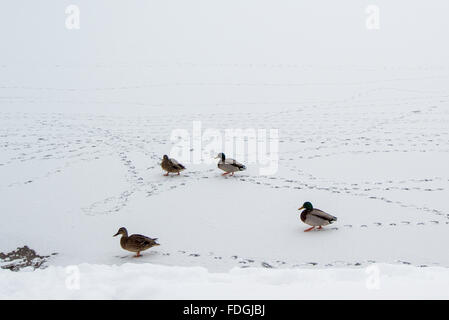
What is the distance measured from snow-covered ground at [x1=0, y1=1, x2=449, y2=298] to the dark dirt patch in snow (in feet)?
0.63

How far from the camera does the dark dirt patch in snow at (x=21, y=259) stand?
695cm

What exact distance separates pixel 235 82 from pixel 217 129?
5533 millimetres

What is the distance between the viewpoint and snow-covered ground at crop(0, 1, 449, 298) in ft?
22.1

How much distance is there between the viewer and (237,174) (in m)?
10.7

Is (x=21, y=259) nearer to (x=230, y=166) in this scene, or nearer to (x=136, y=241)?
(x=136, y=241)

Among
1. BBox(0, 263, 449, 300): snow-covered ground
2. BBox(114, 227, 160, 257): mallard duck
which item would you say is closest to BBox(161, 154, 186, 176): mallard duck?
BBox(114, 227, 160, 257): mallard duck

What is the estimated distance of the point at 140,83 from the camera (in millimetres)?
19469

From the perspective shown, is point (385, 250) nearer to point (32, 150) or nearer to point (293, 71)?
point (32, 150)

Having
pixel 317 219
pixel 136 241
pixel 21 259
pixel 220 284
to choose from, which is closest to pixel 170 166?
pixel 136 241

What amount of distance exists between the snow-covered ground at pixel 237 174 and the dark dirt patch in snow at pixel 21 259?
193mm

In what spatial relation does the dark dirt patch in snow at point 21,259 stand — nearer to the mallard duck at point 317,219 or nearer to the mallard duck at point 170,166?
the mallard duck at point 170,166

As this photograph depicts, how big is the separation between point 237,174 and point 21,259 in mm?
4822

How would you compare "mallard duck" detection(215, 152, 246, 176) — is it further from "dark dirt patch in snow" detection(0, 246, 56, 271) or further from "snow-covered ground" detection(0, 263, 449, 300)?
"snow-covered ground" detection(0, 263, 449, 300)

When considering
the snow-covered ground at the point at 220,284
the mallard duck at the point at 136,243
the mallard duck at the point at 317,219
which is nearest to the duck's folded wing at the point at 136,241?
the mallard duck at the point at 136,243
